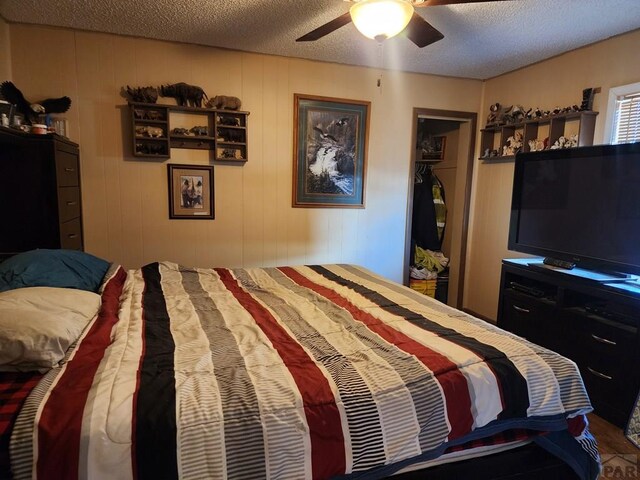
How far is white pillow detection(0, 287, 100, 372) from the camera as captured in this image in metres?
1.18

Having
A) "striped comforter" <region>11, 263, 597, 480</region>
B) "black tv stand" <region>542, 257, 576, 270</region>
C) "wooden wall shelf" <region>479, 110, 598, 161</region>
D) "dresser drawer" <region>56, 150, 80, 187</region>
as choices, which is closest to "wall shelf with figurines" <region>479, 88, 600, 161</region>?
"wooden wall shelf" <region>479, 110, 598, 161</region>

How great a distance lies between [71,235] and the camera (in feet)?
8.72

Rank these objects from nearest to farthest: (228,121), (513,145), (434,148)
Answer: (228,121) < (513,145) < (434,148)

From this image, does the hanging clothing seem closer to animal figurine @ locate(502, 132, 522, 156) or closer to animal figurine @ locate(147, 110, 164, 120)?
animal figurine @ locate(502, 132, 522, 156)

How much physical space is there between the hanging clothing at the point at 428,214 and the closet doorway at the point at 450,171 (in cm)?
7

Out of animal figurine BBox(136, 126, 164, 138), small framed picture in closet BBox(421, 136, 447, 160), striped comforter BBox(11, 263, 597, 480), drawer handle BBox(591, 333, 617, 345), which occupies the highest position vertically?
small framed picture in closet BBox(421, 136, 447, 160)

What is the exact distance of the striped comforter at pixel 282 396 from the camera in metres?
0.99

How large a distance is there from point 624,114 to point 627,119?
0.04m

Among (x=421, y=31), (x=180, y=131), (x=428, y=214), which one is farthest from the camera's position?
(x=428, y=214)

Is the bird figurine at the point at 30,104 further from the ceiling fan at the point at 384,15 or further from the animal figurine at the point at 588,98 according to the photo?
the animal figurine at the point at 588,98

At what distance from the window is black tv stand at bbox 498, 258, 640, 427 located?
38.5 inches

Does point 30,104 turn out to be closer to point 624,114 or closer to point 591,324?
point 591,324

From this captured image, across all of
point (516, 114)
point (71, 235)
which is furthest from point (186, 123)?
point (516, 114)

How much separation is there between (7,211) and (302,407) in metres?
2.30
